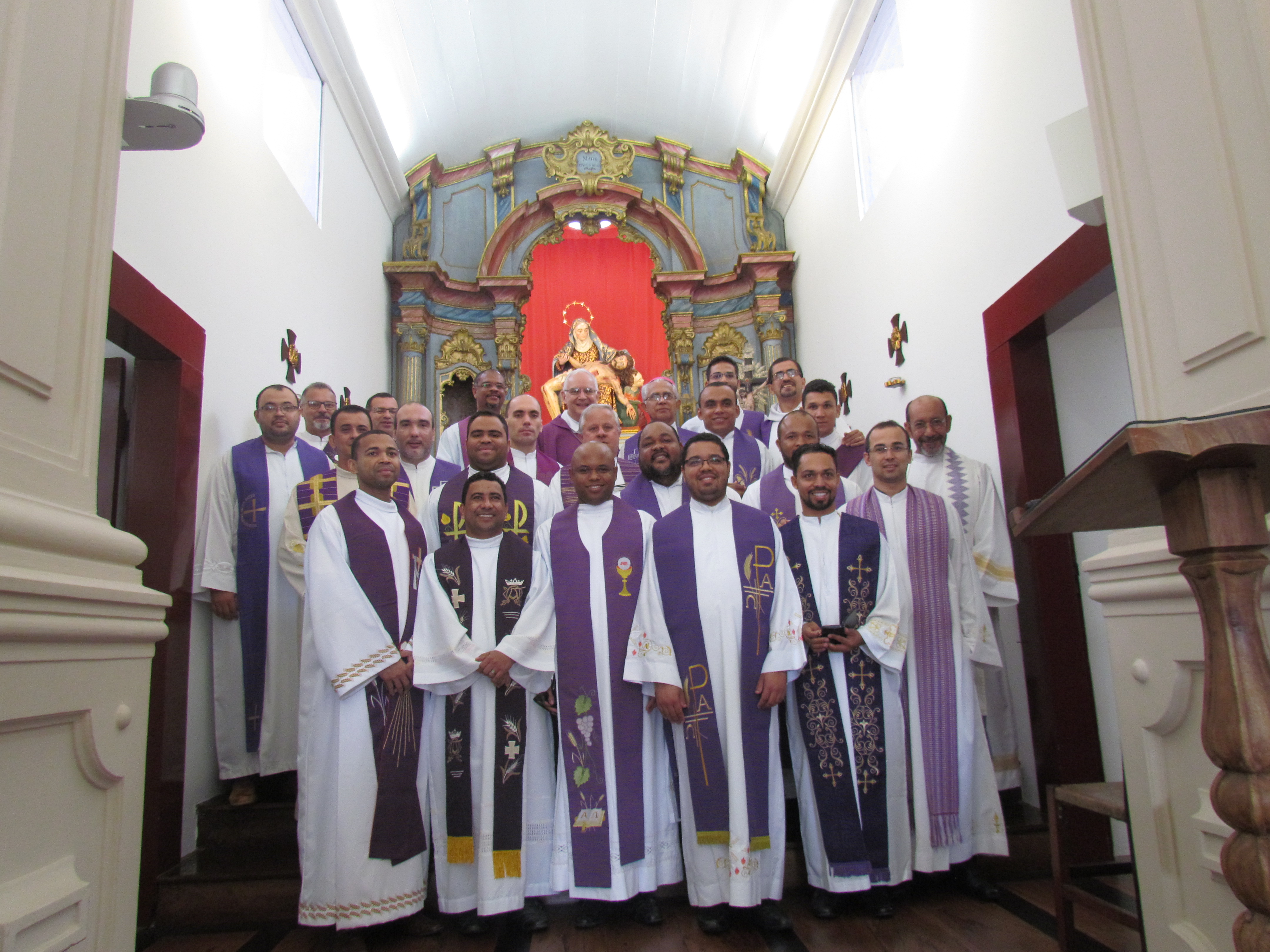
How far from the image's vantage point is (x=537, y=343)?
33.4 feet

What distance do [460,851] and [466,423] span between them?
2890 mm

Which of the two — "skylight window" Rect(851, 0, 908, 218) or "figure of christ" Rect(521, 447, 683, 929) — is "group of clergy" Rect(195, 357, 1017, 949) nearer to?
"figure of christ" Rect(521, 447, 683, 929)

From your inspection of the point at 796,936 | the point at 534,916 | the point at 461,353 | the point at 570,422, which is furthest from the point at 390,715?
the point at 461,353

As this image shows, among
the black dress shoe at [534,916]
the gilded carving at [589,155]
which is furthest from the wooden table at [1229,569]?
the gilded carving at [589,155]

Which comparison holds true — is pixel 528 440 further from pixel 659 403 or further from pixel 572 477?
pixel 572 477

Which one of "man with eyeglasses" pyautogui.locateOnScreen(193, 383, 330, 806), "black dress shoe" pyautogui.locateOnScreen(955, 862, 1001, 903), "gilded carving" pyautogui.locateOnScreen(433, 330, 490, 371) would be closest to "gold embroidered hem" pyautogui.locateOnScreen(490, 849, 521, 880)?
"man with eyeglasses" pyautogui.locateOnScreen(193, 383, 330, 806)

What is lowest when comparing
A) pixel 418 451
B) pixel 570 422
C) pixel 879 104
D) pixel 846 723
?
pixel 846 723

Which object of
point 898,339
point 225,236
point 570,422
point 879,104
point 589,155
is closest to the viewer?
point 225,236

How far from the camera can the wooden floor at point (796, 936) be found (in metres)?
2.98

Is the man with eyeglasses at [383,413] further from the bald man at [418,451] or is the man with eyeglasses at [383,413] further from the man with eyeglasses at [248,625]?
the man with eyeglasses at [248,625]

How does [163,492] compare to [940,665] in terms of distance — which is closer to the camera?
[940,665]

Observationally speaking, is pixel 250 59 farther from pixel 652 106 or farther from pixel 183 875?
pixel 652 106

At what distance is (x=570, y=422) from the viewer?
5875mm

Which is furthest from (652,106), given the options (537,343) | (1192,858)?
(1192,858)
